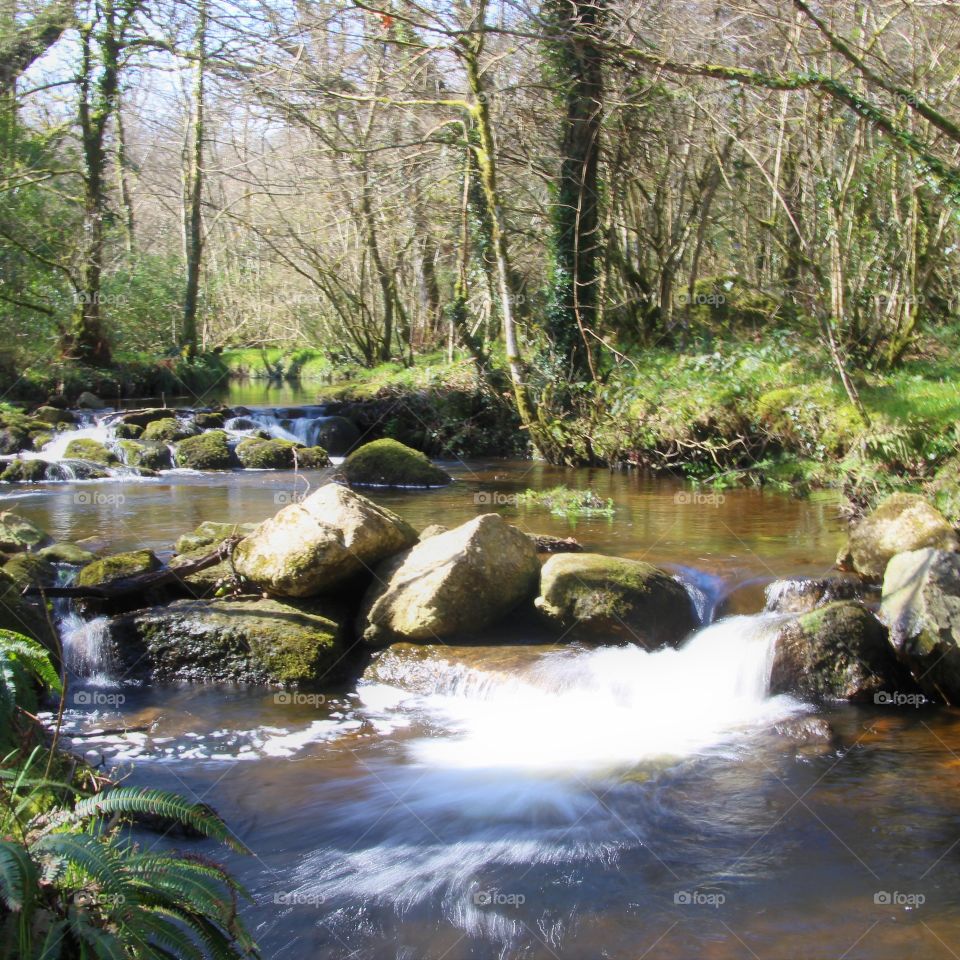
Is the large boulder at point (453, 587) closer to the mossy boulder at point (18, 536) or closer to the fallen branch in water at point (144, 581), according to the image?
the fallen branch in water at point (144, 581)

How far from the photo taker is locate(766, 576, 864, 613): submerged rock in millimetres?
7930

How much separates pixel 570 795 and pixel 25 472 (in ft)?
40.0

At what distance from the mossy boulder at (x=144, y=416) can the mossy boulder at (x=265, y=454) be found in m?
2.51

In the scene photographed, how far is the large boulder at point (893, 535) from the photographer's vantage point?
→ 8461 mm

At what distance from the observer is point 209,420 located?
61.4 feet

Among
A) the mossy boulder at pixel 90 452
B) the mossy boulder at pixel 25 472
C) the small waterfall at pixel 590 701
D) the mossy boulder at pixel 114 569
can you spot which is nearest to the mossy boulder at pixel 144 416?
the mossy boulder at pixel 90 452

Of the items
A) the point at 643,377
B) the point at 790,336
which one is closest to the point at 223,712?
the point at 643,377

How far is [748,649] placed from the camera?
287 inches

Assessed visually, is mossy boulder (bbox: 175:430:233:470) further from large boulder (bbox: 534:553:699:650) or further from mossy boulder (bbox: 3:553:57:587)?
large boulder (bbox: 534:553:699:650)

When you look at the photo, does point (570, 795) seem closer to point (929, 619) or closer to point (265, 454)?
point (929, 619)

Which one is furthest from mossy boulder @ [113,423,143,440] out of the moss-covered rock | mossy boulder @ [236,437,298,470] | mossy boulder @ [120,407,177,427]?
the moss-covered rock

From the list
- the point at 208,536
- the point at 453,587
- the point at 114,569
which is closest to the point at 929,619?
the point at 453,587

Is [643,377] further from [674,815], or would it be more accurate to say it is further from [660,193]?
[674,815]

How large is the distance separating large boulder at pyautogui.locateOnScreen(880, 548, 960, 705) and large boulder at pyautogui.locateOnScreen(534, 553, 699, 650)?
1592mm
